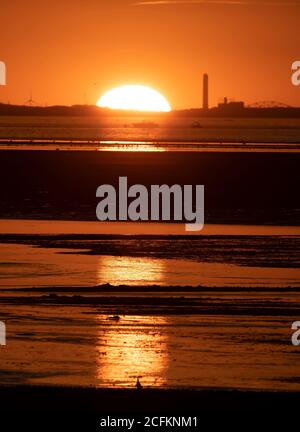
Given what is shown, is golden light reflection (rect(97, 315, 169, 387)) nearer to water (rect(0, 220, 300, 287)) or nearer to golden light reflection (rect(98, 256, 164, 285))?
golden light reflection (rect(98, 256, 164, 285))

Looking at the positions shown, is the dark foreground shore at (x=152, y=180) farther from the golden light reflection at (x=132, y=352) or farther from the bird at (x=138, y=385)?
the bird at (x=138, y=385)

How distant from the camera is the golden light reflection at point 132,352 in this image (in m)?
16.5

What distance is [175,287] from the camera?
25.1 m

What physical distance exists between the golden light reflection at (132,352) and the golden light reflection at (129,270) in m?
4.85

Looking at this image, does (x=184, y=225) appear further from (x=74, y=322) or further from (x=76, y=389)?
(x=76, y=389)

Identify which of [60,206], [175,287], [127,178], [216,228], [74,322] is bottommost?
[74,322]

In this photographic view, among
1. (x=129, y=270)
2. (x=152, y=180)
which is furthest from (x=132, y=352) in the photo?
(x=152, y=180)

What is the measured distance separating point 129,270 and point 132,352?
10185 mm

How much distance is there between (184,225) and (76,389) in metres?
24.2

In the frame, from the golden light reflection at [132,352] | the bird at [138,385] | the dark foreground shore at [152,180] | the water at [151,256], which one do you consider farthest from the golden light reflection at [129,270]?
the dark foreground shore at [152,180]

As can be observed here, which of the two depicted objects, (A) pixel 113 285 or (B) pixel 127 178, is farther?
(B) pixel 127 178
